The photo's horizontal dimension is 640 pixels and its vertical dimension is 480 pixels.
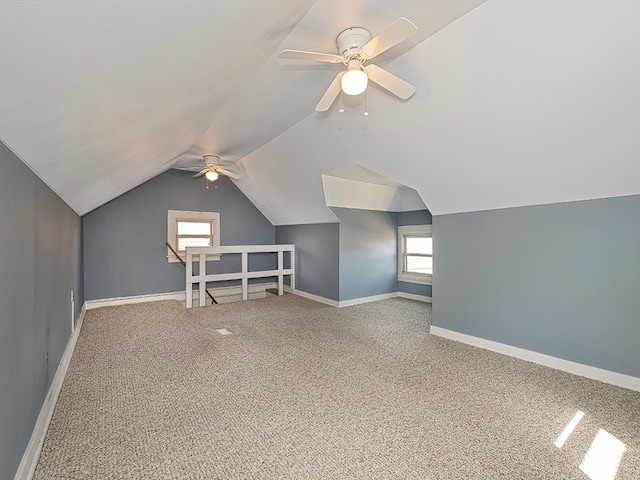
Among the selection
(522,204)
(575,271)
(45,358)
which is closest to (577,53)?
(522,204)

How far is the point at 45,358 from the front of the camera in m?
2.21

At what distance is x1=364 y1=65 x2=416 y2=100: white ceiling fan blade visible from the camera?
7.13 feet

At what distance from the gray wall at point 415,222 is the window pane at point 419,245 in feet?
1.09

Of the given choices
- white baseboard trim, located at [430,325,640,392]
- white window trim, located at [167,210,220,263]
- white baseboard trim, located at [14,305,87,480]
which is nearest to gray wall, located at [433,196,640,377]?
white baseboard trim, located at [430,325,640,392]

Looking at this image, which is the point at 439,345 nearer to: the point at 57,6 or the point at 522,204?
the point at 522,204

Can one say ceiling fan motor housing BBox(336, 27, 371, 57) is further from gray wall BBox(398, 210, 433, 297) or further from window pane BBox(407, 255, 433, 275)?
window pane BBox(407, 255, 433, 275)

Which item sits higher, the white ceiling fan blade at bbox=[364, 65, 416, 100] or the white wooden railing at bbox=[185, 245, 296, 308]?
the white ceiling fan blade at bbox=[364, 65, 416, 100]

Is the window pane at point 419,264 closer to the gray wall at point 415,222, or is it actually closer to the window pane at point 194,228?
the gray wall at point 415,222

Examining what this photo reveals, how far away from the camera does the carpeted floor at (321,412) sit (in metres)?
1.78

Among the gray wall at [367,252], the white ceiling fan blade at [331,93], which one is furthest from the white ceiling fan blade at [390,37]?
the gray wall at [367,252]

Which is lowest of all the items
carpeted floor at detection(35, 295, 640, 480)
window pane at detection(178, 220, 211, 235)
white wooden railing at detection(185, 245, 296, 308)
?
carpeted floor at detection(35, 295, 640, 480)

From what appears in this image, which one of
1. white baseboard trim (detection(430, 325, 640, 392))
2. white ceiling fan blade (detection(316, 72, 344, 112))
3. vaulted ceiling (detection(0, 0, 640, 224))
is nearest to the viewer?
vaulted ceiling (detection(0, 0, 640, 224))

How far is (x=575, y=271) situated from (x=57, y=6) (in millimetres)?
3739

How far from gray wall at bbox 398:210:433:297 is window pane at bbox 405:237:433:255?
332mm
